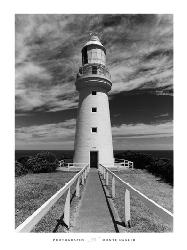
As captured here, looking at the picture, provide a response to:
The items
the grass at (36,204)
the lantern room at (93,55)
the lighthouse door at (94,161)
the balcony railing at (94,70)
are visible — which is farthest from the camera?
the lighthouse door at (94,161)

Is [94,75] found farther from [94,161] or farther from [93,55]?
[94,161]

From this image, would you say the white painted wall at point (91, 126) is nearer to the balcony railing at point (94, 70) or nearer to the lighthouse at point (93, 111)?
the lighthouse at point (93, 111)

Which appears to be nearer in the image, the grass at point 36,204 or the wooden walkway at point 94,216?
the wooden walkway at point 94,216

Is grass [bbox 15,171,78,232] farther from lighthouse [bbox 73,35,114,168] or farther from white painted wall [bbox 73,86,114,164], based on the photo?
lighthouse [bbox 73,35,114,168]

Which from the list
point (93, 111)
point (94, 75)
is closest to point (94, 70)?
point (94, 75)

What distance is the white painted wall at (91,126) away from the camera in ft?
54.4

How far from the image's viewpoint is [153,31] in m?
8.12

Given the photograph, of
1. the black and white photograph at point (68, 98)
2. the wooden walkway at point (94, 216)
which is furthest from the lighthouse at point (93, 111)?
the wooden walkway at point (94, 216)

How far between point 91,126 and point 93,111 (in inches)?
45.9

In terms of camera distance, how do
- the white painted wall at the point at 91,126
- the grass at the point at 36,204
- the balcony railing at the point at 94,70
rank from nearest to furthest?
the grass at the point at 36,204
the balcony railing at the point at 94,70
the white painted wall at the point at 91,126

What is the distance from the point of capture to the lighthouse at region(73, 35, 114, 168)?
16.5 meters

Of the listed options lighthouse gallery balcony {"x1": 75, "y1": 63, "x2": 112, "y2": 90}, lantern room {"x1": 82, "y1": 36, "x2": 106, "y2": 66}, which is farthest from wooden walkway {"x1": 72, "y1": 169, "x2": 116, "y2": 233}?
lantern room {"x1": 82, "y1": 36, "x2": 106, "y2": 66}
